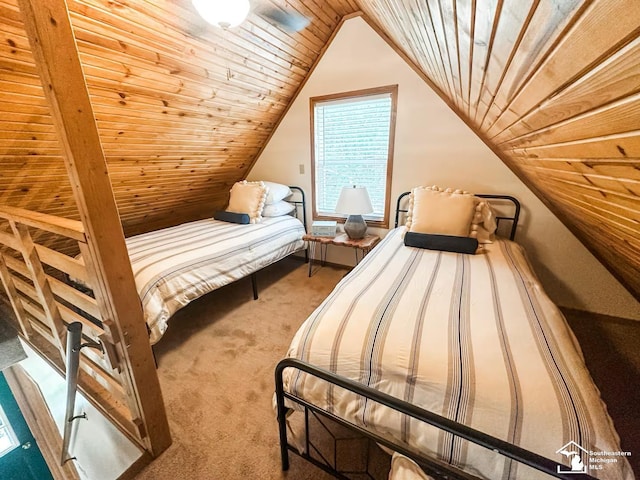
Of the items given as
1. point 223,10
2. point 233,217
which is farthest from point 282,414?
point 233,217

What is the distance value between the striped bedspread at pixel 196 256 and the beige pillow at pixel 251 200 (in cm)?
14

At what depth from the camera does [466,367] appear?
90 centimetres

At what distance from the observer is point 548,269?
7.88 ft

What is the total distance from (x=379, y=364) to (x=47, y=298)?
1.94m

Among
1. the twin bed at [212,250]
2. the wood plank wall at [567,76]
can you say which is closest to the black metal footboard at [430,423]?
the wood plank wall at [567,76]

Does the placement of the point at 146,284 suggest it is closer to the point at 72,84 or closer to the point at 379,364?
the point at 72,84

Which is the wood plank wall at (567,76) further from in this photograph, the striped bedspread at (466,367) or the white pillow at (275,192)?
the white pillow at (275,192)

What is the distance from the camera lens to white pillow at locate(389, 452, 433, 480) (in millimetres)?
832

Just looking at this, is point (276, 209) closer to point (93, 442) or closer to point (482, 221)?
point (482, 221)

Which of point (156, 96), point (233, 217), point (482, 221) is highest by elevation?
point (156, 96)

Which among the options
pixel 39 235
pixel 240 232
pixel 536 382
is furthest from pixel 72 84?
pixel 39 235

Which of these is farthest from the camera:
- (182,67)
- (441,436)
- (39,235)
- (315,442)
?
(39,235)

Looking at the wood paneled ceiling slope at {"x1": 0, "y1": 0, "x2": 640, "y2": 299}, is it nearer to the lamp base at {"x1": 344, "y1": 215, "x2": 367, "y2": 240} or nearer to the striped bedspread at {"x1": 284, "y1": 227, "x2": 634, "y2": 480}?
the striped bedspread at {"x1": 284, "y1": 227, "x2": 634, "y2": 480}

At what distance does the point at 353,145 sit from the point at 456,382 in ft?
8.48
